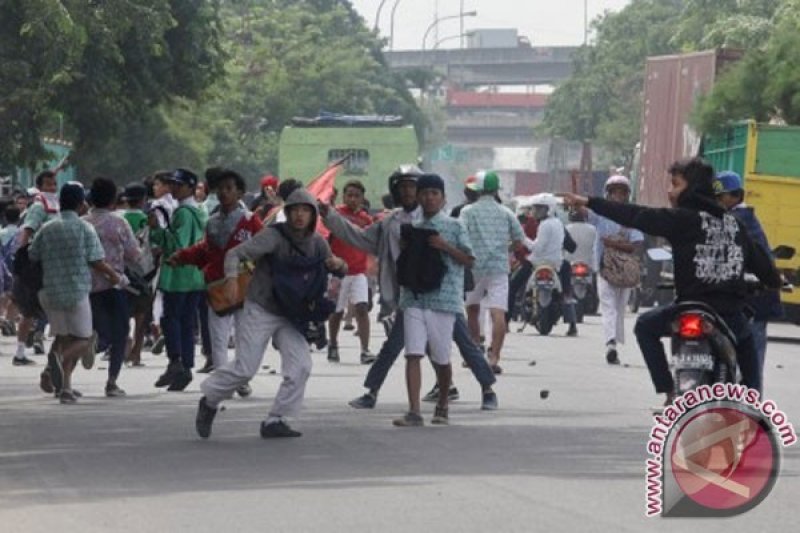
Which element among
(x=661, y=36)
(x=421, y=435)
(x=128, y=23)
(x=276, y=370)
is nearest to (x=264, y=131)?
(x=661, y=36)

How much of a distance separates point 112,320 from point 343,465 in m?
5.82

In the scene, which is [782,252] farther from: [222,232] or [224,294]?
[222,232]

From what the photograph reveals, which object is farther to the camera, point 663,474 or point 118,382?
point 118,382

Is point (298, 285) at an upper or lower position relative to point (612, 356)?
upper

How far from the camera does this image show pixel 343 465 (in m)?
12.8

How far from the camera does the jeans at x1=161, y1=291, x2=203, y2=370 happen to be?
18281 millimetres

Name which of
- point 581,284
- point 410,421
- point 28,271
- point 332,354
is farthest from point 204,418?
point 581,284

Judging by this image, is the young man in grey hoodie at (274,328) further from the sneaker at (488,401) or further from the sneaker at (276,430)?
the sneaker at (488,401)

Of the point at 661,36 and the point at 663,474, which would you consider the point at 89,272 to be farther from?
the point at 661,36

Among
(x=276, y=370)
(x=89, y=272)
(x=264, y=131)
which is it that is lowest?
(x=264, y=131)

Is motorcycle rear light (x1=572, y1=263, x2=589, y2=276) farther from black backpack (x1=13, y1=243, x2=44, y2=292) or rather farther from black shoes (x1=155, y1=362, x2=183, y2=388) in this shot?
black backpack (x1=13, y1=243, x2=44, y2=292)

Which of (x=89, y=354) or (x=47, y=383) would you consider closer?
(x=89, y=354)

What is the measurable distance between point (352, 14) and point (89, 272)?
109662 millimetres

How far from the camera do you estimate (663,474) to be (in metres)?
11.1
